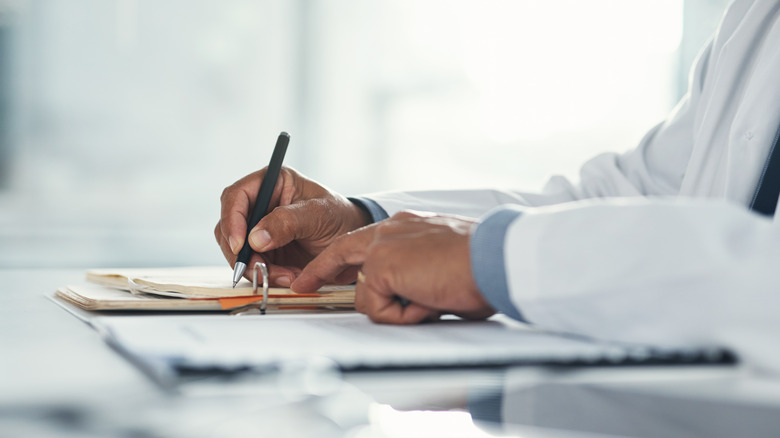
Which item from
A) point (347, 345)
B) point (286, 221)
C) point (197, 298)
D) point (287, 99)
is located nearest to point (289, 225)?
point (286, 221)

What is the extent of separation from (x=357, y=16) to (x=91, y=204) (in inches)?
46.8

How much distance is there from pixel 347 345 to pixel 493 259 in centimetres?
12

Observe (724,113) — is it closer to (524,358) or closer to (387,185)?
(524,358)

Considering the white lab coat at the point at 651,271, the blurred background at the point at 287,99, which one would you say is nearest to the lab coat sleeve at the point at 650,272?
the white lab coat at the point at 651,271

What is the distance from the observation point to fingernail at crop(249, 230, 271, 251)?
2.52ft

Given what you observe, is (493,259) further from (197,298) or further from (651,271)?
(197,298)

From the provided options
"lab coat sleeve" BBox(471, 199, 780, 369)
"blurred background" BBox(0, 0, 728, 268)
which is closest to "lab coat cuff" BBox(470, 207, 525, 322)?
"lab coat sleeve" BBox(471, 199, 780, 369)

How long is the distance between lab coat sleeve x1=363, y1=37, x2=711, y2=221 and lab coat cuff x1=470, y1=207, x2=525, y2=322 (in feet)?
1.96

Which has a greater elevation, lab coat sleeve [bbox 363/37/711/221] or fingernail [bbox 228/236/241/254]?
lab coat sleeve [bbox 363/37/711/221]

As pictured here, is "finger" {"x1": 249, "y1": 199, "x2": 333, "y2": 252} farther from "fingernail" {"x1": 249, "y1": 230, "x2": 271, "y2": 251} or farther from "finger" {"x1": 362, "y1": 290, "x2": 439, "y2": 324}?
"finger" {"x1": 362, "y1": 290, "x2": 439, "y2": 324}

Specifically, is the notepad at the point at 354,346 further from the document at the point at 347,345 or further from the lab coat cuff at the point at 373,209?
the lab coat cuff at the point at 373,209

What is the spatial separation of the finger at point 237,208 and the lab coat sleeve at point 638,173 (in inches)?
12.2

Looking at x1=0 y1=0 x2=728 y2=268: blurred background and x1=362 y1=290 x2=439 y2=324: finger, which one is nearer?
x1=362 y1=290 x2=439 y2=324: finger

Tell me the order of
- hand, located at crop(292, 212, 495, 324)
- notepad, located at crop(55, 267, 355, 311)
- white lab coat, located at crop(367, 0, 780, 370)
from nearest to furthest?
white lab coat, located at crop(367, 0, 780, 370)
hand, located at crop(292, 212, 495, 324)
notepad, located at crop(55, 267, 355, 311)
